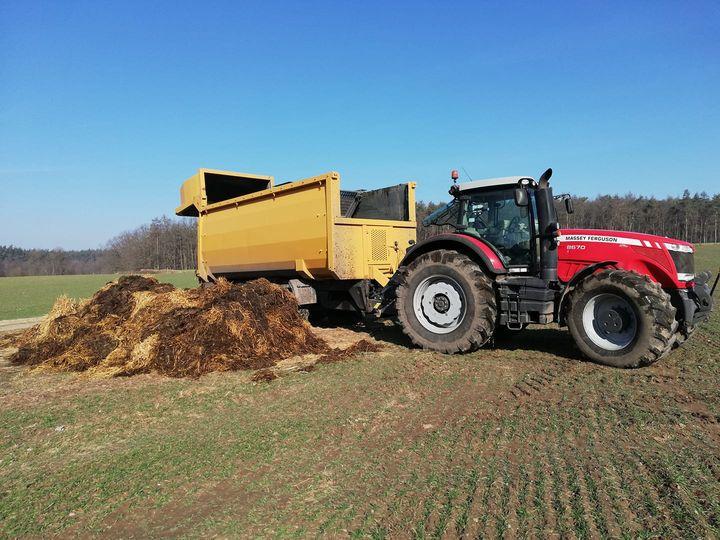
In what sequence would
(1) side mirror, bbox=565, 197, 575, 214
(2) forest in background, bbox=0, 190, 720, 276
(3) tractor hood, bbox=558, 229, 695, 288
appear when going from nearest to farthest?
(3) tractor hood, bbox=558, 229, 695, 288
(1) side mirror, bbox=565, 197, 575, 214
(2) forest in background, bbox=0, 190, 720, 276

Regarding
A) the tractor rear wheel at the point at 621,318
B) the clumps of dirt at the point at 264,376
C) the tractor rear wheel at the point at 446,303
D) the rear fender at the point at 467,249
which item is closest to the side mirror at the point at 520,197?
the rear fender at the point at 467,249

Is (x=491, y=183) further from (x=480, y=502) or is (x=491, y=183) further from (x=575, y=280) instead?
(x=480, y=502)

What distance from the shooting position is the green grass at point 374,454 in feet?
8.65

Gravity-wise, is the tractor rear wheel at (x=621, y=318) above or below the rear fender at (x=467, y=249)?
below

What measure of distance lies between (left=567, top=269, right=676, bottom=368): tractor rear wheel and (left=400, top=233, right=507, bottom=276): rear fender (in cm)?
104

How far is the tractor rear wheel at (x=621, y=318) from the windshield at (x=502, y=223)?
938 millimetres

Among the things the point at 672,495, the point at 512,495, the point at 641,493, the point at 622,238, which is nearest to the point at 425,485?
the point at 512,495

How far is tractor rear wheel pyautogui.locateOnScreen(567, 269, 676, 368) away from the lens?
5.33 meters

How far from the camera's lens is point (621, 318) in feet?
18.6

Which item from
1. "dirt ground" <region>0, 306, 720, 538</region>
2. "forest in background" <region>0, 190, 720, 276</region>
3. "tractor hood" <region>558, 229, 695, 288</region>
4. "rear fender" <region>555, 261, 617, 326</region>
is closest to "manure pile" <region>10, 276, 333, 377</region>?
"dirt ground" <region>0, 306, 720, 538</region>

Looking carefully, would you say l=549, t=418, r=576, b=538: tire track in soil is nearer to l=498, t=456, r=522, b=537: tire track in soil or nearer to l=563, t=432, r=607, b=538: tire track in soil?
l=563, t=432, r=607, b=538: tire track in soil

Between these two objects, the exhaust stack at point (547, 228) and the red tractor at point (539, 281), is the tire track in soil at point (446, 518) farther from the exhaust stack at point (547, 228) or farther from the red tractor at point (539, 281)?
the exhaust stack at point (547, 228)

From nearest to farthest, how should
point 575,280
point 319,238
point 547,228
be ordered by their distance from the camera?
point 575,280
point 547,228
point 319,238

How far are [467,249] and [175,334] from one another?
14.1 ft
